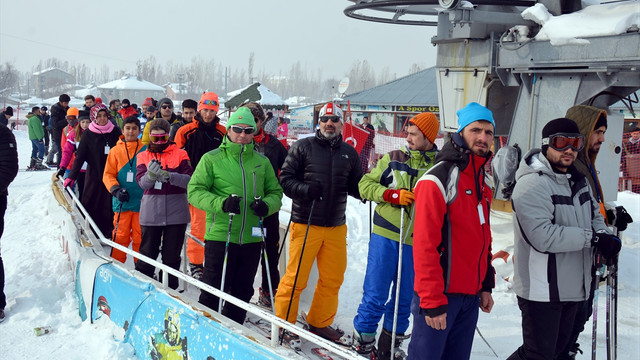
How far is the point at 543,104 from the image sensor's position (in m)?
6.74

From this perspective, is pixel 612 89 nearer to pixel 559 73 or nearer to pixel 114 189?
pixel 559 73

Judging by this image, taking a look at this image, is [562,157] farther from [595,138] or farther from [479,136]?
[595,138]

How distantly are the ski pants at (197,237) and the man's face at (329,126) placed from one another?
2.21 m

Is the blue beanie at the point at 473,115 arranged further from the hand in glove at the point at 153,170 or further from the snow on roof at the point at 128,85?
the snow on roof at the point at 128,85

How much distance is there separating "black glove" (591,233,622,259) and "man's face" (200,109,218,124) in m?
4.47

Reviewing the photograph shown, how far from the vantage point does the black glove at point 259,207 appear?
426cm

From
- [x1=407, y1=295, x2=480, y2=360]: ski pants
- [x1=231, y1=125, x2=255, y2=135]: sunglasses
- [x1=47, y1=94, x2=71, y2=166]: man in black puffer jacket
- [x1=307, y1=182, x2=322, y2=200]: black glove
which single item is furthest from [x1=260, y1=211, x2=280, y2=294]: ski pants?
[x1=47, y1=94, x2=71, y2=166]: man in black puffer jacket

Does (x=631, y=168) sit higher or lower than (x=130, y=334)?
higher

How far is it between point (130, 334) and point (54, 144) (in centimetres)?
1370

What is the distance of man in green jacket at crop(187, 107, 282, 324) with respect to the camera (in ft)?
14.3

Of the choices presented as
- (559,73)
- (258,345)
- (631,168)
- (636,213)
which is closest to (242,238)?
(258,345)

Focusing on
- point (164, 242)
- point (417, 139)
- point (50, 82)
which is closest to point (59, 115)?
point (164, 242)

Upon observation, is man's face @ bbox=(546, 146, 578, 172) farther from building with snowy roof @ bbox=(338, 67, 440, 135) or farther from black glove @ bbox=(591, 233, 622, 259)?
building with snowy roof @ bbox=(338, 67, 440, 135)

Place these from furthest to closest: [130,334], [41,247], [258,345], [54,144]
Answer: [54,144] → [41,247] → [130,334] → [258,345]
